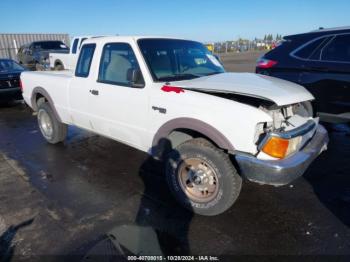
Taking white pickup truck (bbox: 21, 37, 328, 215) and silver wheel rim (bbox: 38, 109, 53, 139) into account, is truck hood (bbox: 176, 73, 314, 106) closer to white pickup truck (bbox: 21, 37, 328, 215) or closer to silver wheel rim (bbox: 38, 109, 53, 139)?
white pickup truck (bbox: 21, 37, 328, 215)

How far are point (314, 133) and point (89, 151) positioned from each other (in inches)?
145

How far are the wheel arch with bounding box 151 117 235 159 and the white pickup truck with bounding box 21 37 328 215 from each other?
0.01 metres

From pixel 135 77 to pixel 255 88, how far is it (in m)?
1.38

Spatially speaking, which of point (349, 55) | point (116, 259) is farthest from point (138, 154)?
point (349, 55)

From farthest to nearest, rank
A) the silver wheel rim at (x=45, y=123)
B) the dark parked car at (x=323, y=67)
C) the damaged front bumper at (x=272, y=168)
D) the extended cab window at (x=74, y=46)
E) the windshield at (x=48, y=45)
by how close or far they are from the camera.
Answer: the windshield at (x=48, y=45) → the extended cab window at (x=74, y=46) → the silver wheel rim at (x=45, y=123) → the dark parked car at (x=323, y=67) → the damaged front bumper at (x=272, y=168)

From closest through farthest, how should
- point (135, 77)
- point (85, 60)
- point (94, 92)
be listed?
point (135, 77), point (94, 92), point (85, 60)

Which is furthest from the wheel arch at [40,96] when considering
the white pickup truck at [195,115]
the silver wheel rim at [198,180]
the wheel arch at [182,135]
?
the silver wheel rim at [198,180]

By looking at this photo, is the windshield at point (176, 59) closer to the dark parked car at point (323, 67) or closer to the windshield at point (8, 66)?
the dark parked car at point (323, 67)

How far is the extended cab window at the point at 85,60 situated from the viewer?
4.22 meters

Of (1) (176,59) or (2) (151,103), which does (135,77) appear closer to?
(2) (151,103)

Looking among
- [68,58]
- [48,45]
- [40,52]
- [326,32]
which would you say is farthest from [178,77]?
[48,45]

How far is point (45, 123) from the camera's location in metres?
5.60

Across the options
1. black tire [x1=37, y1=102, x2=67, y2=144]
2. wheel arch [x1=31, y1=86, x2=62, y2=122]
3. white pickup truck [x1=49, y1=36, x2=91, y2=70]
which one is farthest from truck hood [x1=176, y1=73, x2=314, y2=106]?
white pickup truck [x1=49, y1=36, x2=91, y2=70]

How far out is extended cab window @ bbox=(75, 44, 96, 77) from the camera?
166 inches
